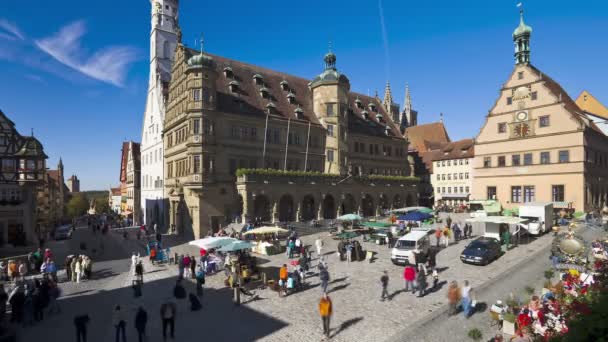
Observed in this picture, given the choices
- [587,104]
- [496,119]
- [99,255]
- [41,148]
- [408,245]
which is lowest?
[99,255]

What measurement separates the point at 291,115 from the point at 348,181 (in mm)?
10994

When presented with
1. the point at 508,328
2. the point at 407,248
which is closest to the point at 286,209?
the point at 407,248

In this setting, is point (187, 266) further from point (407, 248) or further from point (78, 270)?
point (407, 248)

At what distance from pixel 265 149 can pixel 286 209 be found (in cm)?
736

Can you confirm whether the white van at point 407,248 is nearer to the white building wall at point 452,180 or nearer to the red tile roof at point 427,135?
the white building wall at point 452,180

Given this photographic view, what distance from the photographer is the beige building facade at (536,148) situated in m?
43.0

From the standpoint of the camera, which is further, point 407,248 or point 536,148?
point 536,148

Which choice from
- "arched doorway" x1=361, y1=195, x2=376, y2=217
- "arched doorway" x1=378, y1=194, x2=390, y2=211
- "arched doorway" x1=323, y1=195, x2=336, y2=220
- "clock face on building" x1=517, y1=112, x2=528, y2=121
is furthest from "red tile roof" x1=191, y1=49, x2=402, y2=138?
"clock face on building" x1=517, y1=112, x2=528, y2=121

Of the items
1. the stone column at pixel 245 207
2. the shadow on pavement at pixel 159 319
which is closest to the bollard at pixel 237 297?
the shadow on pavement at pixel 159 319

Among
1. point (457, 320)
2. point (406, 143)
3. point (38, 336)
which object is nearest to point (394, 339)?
point (457, 320)

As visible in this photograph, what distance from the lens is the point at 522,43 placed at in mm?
47781

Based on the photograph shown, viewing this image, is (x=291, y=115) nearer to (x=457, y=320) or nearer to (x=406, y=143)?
(x=406, y=143)

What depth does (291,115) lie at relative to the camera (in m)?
45.2

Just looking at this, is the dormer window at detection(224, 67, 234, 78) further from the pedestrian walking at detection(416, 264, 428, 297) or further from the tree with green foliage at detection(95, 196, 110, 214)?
the tree with green foliage at detection(95, 196, 110, 214)
